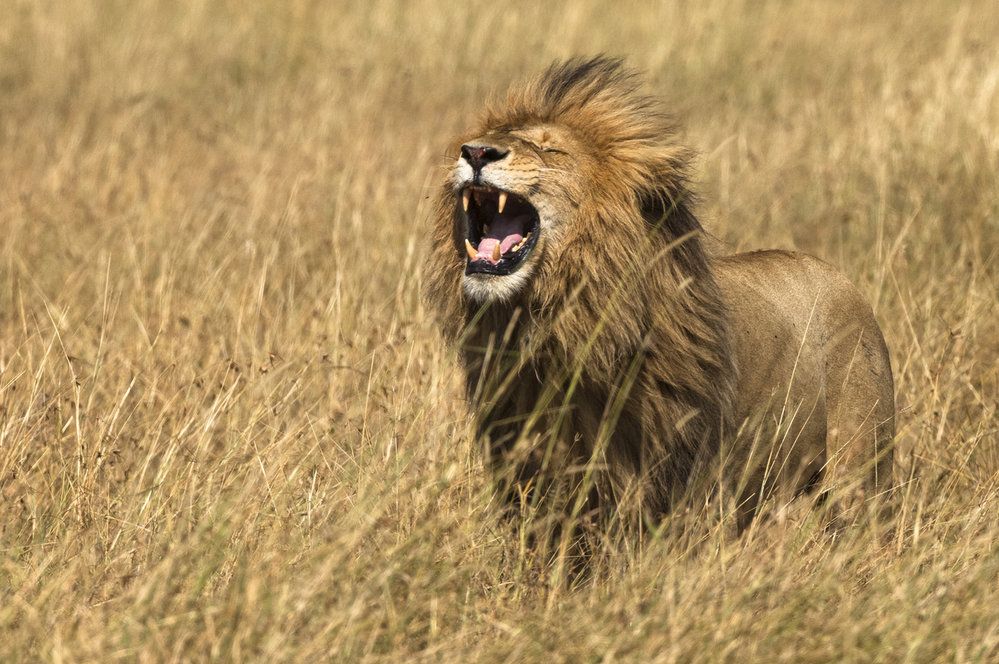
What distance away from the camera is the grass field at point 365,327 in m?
2.96

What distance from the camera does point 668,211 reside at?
358 centimetres

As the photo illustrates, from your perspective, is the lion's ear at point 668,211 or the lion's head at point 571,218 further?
the lion's ear at point 668,211

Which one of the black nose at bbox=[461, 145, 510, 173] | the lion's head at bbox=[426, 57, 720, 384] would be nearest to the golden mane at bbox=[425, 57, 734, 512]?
the lion's head at bbox=[426, 57, 720, 384]

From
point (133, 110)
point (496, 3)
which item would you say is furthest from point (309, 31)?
point (133, 110)

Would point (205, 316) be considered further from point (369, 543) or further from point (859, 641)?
point (859, 641)

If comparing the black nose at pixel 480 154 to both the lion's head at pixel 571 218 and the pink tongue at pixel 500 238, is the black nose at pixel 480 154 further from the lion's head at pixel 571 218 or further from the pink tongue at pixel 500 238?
the pink tongue at pixel 500 238

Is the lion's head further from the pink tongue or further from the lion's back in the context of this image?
the lion's back

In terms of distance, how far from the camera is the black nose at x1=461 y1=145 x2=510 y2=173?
343 cm

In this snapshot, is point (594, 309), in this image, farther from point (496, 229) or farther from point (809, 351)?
point (809, 351)

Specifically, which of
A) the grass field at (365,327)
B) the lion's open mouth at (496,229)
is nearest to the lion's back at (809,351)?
the grass field at (365,327)

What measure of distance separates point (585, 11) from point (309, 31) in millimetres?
2070

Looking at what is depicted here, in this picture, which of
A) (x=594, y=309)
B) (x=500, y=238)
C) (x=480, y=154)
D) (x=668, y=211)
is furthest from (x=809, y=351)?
Answer: (x=480, y=154)

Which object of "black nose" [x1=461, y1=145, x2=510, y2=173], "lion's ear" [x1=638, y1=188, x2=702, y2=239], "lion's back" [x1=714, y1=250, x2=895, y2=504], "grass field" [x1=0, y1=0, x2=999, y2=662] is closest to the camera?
"grass field" [x1=0, y1=0, x2=999, y2=662]

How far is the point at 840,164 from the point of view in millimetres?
7168
